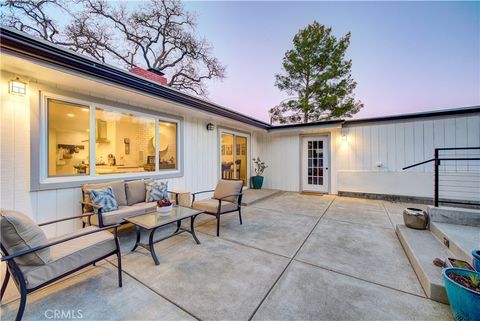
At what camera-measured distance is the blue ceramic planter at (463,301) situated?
1.28 meters

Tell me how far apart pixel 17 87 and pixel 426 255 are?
607 cm

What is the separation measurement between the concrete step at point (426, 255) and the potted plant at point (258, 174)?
4.98 metres

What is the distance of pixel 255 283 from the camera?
2012mm

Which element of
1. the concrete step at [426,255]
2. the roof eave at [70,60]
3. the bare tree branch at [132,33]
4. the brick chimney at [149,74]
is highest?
the bare tree branch at [132,33]

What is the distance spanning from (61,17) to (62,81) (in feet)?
27.8

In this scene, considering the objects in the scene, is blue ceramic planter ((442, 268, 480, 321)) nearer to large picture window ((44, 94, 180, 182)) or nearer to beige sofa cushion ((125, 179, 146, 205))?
beige sofa cushion ((125, 179, 146, 205))

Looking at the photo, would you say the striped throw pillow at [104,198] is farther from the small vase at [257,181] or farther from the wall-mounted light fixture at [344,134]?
the wall-mounted light fixture at [344,134]

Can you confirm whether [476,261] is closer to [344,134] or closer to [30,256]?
[30,256]

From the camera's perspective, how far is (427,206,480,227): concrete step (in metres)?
2.85

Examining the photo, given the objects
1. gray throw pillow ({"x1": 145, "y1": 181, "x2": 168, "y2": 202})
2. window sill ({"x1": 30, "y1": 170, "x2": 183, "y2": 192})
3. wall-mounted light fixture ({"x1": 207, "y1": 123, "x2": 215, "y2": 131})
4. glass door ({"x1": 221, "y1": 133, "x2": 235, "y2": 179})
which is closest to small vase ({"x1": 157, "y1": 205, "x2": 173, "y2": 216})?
gray throw pillow ({"x1": 145, "y1": 181, "x2": 168, "y2": 202})

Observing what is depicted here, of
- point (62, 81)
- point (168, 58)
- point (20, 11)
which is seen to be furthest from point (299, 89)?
point (20, 11)

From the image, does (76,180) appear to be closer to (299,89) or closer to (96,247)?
(96,247)

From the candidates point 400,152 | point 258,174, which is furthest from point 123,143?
point 400,152

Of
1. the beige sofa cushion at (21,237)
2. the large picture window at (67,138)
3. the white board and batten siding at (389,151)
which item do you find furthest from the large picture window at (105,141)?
the white board and batten siding at (389,151)
